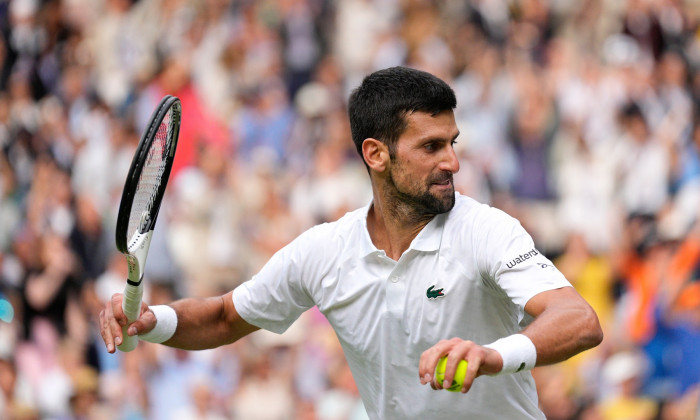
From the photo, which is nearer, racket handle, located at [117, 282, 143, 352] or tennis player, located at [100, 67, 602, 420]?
tennis player, located at [100, 67, 602, 420]

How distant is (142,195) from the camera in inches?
177

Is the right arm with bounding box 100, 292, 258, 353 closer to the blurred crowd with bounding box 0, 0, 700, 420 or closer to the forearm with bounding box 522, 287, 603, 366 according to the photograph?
the forearm with bounding box 522, 287, 603, 366

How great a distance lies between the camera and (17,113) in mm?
12227

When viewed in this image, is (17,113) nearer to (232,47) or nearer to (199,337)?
(232,47)

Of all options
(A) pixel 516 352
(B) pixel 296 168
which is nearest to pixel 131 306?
(A) pixel 516 352

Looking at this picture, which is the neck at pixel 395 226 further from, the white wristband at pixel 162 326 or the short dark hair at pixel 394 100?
the white wristband at pixel 162 326

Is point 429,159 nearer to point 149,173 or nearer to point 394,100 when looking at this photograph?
point 394,100

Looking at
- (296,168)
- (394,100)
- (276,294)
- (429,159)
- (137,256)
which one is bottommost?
(276,294)

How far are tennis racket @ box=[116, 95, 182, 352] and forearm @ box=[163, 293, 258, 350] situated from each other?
29 cm

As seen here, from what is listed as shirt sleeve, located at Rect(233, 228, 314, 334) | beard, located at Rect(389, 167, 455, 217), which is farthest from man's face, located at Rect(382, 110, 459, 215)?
shirt sleeve, located at Rect(233, 228, 314, 334)

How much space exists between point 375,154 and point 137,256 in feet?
3.43

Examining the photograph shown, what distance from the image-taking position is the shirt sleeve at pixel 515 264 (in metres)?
3.81

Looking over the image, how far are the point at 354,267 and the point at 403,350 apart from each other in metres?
0.40

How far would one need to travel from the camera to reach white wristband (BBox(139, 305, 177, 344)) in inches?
180
